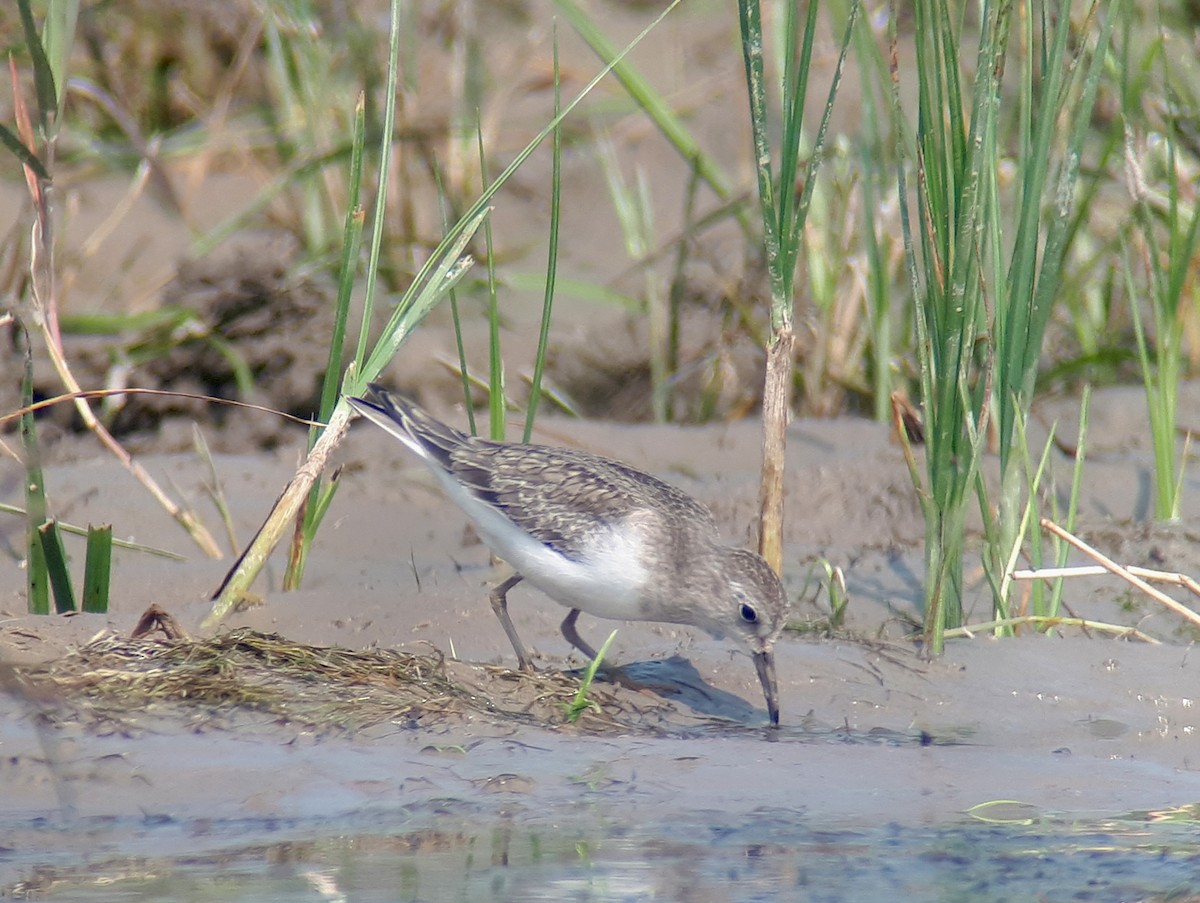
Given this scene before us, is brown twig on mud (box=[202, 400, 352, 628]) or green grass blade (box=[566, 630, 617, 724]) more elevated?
brown twig on mud (box=[202, 400, 352, 628])

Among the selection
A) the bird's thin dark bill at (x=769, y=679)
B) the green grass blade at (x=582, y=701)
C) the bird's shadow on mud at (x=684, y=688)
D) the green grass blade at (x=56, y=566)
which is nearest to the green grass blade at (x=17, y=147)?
the green grass blade at (x=56, y=566)

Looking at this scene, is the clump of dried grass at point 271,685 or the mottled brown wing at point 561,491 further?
the mottled brown wing at point 561,491

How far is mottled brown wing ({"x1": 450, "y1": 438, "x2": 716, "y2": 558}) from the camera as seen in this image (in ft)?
16.6

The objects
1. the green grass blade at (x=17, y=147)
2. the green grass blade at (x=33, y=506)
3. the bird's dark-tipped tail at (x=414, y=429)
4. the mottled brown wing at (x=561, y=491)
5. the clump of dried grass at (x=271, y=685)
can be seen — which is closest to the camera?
the green grass blade at (x=17, y=147)

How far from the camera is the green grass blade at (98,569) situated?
15.7ft

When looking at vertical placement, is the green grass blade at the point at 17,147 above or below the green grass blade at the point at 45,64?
below

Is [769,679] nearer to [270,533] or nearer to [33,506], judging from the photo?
[270,533]

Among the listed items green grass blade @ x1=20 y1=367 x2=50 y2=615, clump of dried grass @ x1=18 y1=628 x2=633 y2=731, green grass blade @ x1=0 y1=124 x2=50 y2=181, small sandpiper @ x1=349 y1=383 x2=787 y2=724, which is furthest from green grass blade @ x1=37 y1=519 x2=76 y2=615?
green grass blade @ x1=0 y1=124 x2=50 y2=181

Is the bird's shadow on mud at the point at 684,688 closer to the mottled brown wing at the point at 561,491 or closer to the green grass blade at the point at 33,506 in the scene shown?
the mottled brown wing at the point at 561,491

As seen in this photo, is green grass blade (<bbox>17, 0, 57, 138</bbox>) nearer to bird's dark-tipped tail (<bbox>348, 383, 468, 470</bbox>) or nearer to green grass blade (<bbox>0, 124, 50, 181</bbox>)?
green grass blade (<bbox>0, 124, 50, 181</bbox>)

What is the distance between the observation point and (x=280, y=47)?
9.34 meters

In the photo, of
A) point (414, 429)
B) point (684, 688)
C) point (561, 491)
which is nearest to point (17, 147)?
point (414, 429)

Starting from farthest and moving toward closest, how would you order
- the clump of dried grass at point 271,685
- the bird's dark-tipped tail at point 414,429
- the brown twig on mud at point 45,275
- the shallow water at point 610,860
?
1. the bird's dark-tipped tail at point 414,429
2. the brown twig on mud at point 45,275
3. the clump of dried grass at point 271,685
4. the shallow water at point 610,860

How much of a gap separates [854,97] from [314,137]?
3.64 metres
